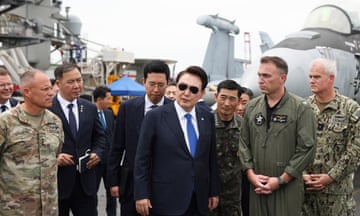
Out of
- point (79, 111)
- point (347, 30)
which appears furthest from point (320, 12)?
point (79, 111)

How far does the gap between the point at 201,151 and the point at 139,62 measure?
38.2 meters

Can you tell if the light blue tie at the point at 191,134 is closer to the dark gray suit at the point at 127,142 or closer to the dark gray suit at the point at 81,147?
the dark gray suit at the point at 127,142

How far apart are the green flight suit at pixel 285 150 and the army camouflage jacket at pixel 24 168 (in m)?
1.76

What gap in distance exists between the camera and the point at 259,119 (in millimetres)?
3906

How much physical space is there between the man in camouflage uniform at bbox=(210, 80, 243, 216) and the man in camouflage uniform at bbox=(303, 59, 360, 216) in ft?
2.45

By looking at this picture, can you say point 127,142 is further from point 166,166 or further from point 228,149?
point 228,149

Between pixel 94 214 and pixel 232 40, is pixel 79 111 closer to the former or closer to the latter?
pixel 94 214

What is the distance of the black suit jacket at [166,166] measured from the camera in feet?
12.4

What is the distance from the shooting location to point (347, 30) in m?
10.2

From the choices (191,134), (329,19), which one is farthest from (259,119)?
(329,19)

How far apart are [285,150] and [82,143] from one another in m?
2.10

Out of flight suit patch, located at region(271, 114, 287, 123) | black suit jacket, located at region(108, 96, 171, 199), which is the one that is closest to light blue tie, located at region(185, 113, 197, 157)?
flight suit patch, located at region(271, 114, 287, 123)

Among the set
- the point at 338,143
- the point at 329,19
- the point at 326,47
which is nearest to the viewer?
the point at 338,143

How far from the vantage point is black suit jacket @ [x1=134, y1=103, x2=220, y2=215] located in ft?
12.4
